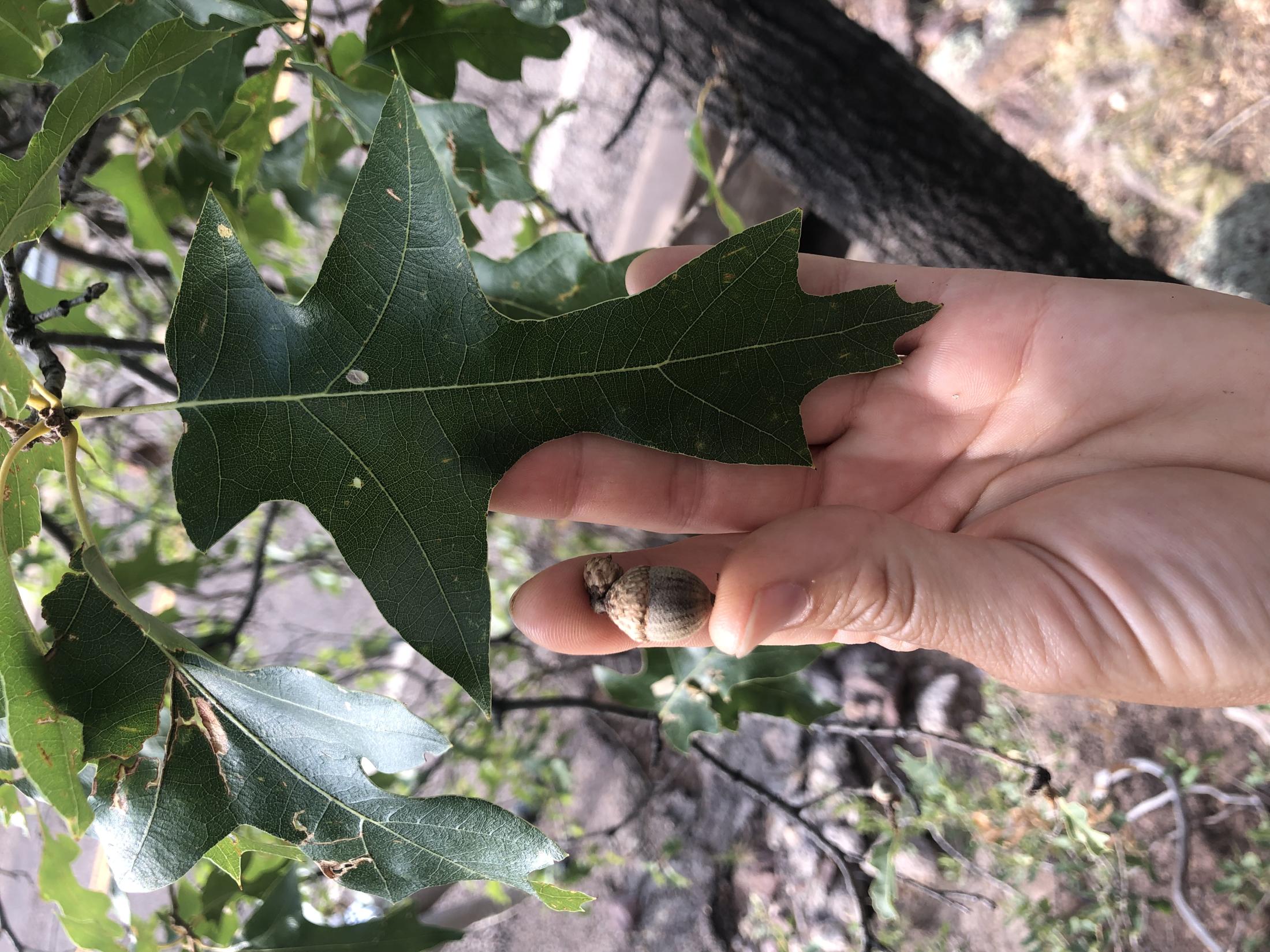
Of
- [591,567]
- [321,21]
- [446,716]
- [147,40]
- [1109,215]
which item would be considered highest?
[1109,215]

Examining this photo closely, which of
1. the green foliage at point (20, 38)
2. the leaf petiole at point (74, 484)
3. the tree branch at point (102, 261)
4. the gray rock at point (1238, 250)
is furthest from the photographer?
the gray rock at point (1238, 250)

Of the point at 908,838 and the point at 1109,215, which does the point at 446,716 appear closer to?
the point at 908,838

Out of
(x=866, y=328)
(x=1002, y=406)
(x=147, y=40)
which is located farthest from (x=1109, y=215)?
(x=147, y=40)

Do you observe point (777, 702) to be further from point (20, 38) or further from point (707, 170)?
point (20, 38)

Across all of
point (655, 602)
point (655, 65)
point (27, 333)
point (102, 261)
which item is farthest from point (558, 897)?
Answer: point (655, 65)

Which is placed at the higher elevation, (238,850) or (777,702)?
(777,702)

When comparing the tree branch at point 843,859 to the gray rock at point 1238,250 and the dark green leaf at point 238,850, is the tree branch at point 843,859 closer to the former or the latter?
the dark green leaf at point 238,850

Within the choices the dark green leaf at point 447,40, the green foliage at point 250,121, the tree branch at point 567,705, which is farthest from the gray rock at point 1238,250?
the green foliage at point 250,121
